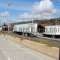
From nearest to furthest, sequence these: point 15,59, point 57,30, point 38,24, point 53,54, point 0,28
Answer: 1. point 15,59
2. point 53,54
3. point 57,30
4. point 38,24
5. point 0,28

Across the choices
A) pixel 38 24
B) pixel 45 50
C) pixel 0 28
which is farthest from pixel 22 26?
pixel 0 28

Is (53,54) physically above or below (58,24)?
below

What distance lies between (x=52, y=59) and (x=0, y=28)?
2691 inches

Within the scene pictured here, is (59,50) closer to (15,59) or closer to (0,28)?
(15,59)

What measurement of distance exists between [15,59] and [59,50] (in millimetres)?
4034

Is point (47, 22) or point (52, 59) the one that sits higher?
point (47, 22)

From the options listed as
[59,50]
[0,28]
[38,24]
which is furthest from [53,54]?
[0,28]

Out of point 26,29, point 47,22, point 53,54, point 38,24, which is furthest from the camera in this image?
point 26,29

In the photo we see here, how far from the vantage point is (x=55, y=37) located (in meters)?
32.0

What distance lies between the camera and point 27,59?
58.7ft

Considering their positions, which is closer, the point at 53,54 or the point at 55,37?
the point at 53,54

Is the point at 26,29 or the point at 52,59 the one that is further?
the point at 26,29

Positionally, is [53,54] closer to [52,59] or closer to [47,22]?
[52,59]

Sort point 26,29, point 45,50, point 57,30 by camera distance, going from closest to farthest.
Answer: point 45,50
point 57,30
point 26,29
